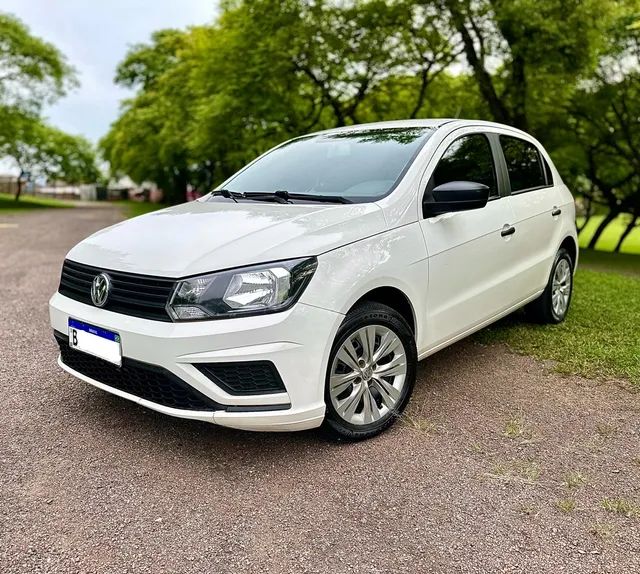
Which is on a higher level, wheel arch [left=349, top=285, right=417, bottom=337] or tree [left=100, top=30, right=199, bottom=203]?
tree [left=100, top=30, right=199, bottom=203]

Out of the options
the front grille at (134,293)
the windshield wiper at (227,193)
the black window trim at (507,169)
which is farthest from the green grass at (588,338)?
the front grille at (134,293)

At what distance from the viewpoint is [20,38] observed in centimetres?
3073

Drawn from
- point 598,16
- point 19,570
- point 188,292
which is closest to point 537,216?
point 188,292

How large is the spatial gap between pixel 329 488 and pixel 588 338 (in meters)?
3.18

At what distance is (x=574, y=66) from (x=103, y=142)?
47.7 metres

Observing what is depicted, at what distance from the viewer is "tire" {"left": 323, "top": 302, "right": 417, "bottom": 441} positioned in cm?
299

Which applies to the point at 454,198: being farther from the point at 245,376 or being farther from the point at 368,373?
the point at 245,376

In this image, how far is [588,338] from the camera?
4.96m

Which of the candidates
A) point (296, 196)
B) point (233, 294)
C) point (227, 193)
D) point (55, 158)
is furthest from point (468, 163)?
point (55, 158)

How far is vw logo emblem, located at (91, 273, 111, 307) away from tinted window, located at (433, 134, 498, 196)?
1.99 m

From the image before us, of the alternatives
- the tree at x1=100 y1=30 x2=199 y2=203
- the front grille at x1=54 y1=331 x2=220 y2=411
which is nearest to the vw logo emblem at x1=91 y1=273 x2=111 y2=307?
the front grille at x1=54 y1=331 x2=220 y2=411

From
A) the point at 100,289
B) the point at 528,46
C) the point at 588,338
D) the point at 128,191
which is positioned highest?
the point at 528,46

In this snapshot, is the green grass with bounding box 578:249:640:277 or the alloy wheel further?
the green grass with bounding box 578:249:640:277

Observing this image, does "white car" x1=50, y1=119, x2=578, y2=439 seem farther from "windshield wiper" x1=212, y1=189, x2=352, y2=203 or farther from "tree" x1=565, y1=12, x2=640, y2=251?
"tree" x1=565, y1=12, x2=640, y2=251
